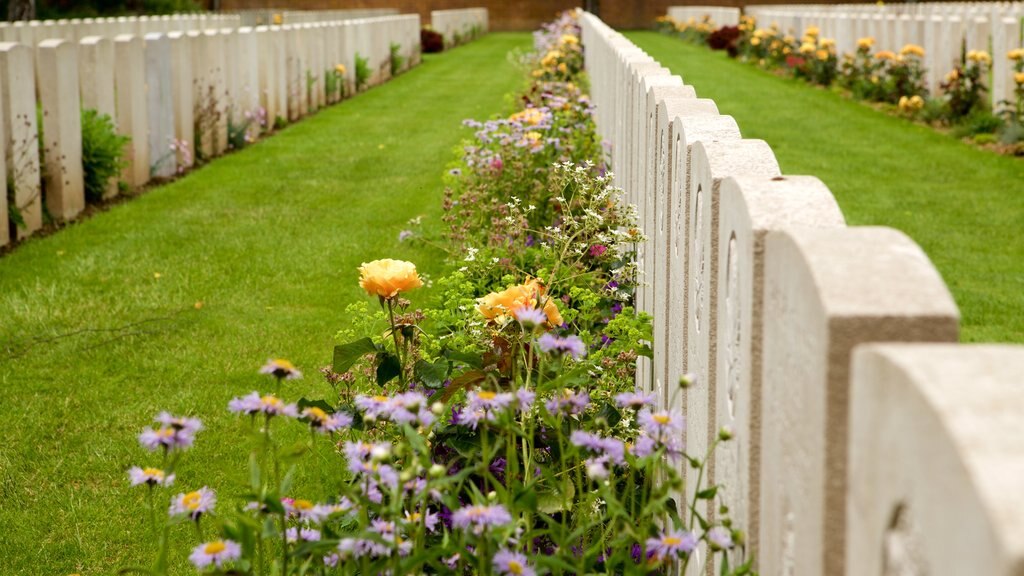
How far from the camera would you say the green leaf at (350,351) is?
2.93 metres

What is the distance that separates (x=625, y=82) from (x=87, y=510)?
9.77 feet

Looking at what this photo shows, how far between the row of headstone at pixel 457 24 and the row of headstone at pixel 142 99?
1442cm

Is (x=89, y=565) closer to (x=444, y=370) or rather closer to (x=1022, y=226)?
(x=444, y=370)

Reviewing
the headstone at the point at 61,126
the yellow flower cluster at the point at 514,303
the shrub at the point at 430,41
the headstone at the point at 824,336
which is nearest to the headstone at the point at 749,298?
the headstone at the point at 824,336

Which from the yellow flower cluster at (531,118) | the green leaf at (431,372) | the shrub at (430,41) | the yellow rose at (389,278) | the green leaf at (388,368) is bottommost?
the green leaf at (431,372)

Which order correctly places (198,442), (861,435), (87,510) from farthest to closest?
(198,442) < (87,510) < (861,435)

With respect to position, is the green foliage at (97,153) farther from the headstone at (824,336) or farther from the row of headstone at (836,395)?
the headstone at (824,336)

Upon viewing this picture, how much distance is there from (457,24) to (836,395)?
98.9ft

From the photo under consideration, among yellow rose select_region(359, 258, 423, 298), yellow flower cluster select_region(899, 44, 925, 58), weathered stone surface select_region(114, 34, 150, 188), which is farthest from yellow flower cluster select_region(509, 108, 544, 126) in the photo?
yellow flower cluster select_region(899, 44, 925, 58)

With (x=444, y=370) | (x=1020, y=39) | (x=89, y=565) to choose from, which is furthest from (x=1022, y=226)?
(x=89, y=565)

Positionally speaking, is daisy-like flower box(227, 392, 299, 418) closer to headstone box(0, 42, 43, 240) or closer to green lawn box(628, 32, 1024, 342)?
green lawn box(628, 32, 1024, 342)

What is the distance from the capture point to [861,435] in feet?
3.66

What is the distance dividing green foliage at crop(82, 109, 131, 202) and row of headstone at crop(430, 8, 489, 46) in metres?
20.3

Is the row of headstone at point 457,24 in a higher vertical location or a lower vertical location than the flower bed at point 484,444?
higher
